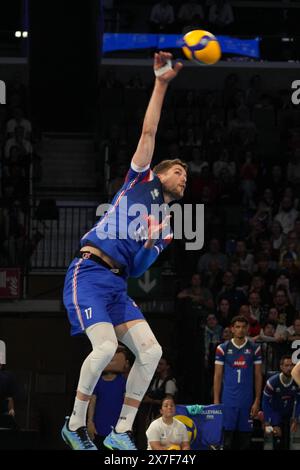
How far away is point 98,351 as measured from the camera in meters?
8.04

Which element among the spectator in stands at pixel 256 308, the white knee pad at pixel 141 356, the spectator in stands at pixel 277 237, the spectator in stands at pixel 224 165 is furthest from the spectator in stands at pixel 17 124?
the white knee pad at pixel 141 356

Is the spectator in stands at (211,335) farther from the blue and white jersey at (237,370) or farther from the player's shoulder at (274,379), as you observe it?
the player's shoulder at (274,379)

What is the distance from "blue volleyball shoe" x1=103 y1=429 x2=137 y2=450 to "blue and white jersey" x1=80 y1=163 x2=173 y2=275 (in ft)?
4.42

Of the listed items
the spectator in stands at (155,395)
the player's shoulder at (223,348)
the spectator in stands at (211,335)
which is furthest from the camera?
the spectator in stands at (211,335)

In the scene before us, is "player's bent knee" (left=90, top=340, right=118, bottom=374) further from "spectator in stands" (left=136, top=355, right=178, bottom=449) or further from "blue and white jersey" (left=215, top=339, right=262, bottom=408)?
"spectator in stands" (left=136, top=355, right=178, bottom=449)

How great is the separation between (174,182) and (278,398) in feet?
18.1

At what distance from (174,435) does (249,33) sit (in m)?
15.8

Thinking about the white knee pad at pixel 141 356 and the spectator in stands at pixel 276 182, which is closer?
the white knee pad at pixel 141 356

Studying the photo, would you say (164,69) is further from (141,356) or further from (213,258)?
(213,258)

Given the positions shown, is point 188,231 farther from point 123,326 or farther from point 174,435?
point 123,326

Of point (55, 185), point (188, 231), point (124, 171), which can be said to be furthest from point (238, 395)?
point (55, 185)

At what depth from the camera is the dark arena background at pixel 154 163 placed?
16.0 m

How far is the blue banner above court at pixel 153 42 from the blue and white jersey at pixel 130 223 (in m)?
16.7
